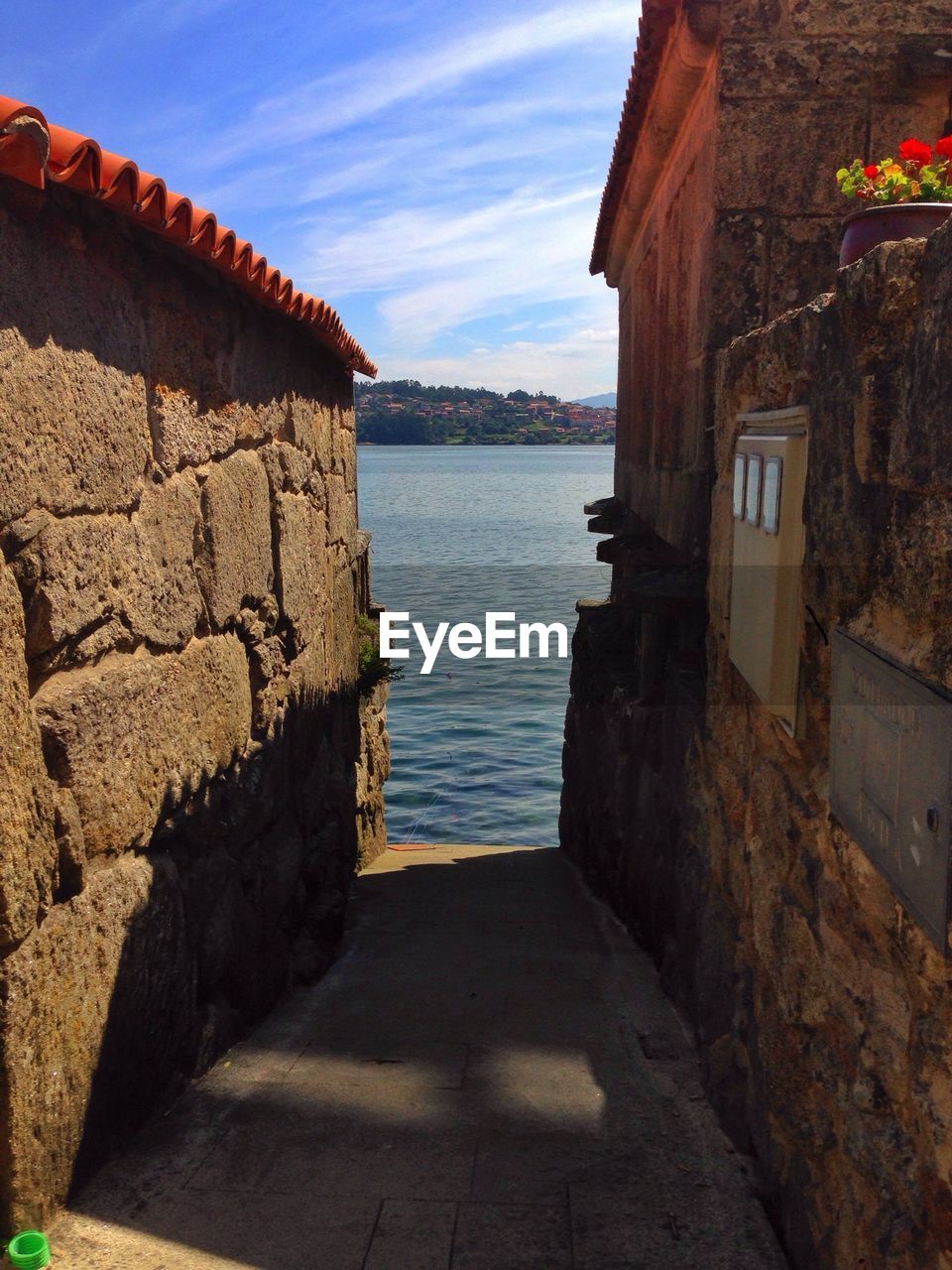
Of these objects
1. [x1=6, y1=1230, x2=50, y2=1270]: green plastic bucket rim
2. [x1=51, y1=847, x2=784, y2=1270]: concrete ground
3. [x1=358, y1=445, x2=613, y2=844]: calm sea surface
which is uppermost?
[x1=6, y1=1230, x2=50, y2=1270]: green plastic bucket rim

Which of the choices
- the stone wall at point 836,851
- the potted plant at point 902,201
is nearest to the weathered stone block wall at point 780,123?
the stone wall at point 836,851

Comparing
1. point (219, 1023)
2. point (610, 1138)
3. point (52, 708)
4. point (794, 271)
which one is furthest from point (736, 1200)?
point (794, 271)

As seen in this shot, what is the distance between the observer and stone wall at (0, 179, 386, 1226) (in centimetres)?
278

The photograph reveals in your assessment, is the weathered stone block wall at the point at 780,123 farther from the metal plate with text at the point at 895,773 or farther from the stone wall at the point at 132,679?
the metal plate with text at the point at 895,773

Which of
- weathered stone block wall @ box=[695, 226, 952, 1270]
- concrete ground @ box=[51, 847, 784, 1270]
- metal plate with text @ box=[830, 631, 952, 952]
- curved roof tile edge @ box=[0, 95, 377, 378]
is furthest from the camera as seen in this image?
concrete ground @ box=[51, 847, 784, 1270]

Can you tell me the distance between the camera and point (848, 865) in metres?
2.34

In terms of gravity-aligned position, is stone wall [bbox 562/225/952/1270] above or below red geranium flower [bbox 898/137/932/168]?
below

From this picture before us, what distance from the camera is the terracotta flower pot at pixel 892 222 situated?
3.14 meters

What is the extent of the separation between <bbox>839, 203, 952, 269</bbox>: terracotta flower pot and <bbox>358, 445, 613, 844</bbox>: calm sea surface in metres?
12.3

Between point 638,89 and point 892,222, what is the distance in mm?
3215

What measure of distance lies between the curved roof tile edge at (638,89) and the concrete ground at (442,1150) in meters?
4.29

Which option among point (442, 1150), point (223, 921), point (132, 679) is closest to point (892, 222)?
point (132, 679)

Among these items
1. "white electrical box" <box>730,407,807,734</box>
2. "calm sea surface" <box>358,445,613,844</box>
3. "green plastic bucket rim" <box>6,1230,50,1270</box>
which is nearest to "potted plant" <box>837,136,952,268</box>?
"white electrical box" <box>730,407,807,734</box>

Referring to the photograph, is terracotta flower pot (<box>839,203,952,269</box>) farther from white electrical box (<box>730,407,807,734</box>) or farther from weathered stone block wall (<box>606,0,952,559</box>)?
weathered stone block wall (<box>606,0,952,559</box>)
